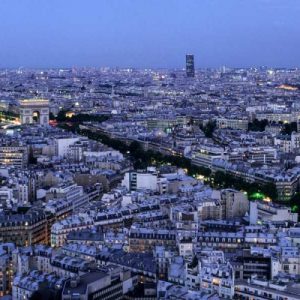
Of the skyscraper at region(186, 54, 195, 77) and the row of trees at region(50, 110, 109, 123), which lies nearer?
the row of trees at region(50, 110, 109, 123)

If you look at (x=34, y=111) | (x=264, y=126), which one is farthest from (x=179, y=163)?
(x=34, y=111)

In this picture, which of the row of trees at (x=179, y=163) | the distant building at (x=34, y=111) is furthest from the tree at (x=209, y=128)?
the distant building at (x=34, y=111)

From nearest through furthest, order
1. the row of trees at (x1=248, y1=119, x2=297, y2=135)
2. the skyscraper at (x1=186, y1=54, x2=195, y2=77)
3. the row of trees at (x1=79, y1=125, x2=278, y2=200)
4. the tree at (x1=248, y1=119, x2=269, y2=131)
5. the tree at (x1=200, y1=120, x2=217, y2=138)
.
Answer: the row of trees at (x1=79, y1=125, x2=278, y2=200) < the tree at (x1=200, y1=120, x2=217, y2=138) < the row of trees at (x1=248, y1=119, x2=297, y2=135) < the tree at (x1=248, y1=119, x2=269, y2=131) < the skyscraper at (x1=186, y1=54, x2=195, y2=77)

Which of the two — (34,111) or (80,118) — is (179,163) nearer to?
(34,111)

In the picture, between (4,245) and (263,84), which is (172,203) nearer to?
(4,245)

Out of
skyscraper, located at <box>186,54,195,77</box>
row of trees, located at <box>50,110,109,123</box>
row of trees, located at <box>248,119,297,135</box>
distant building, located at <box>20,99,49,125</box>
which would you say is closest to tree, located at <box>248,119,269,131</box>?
row of trees, located at <box>248,119,297,135</box>

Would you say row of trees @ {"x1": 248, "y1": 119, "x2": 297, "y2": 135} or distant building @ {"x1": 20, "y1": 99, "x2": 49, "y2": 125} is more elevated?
distant building @ {"x1": 20, "y1": 99, "x2": 49, "y2": 125}

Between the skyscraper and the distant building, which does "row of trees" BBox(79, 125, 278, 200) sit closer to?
the distant building

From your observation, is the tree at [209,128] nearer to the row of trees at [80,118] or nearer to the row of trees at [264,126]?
the row of trees at [264,126]
